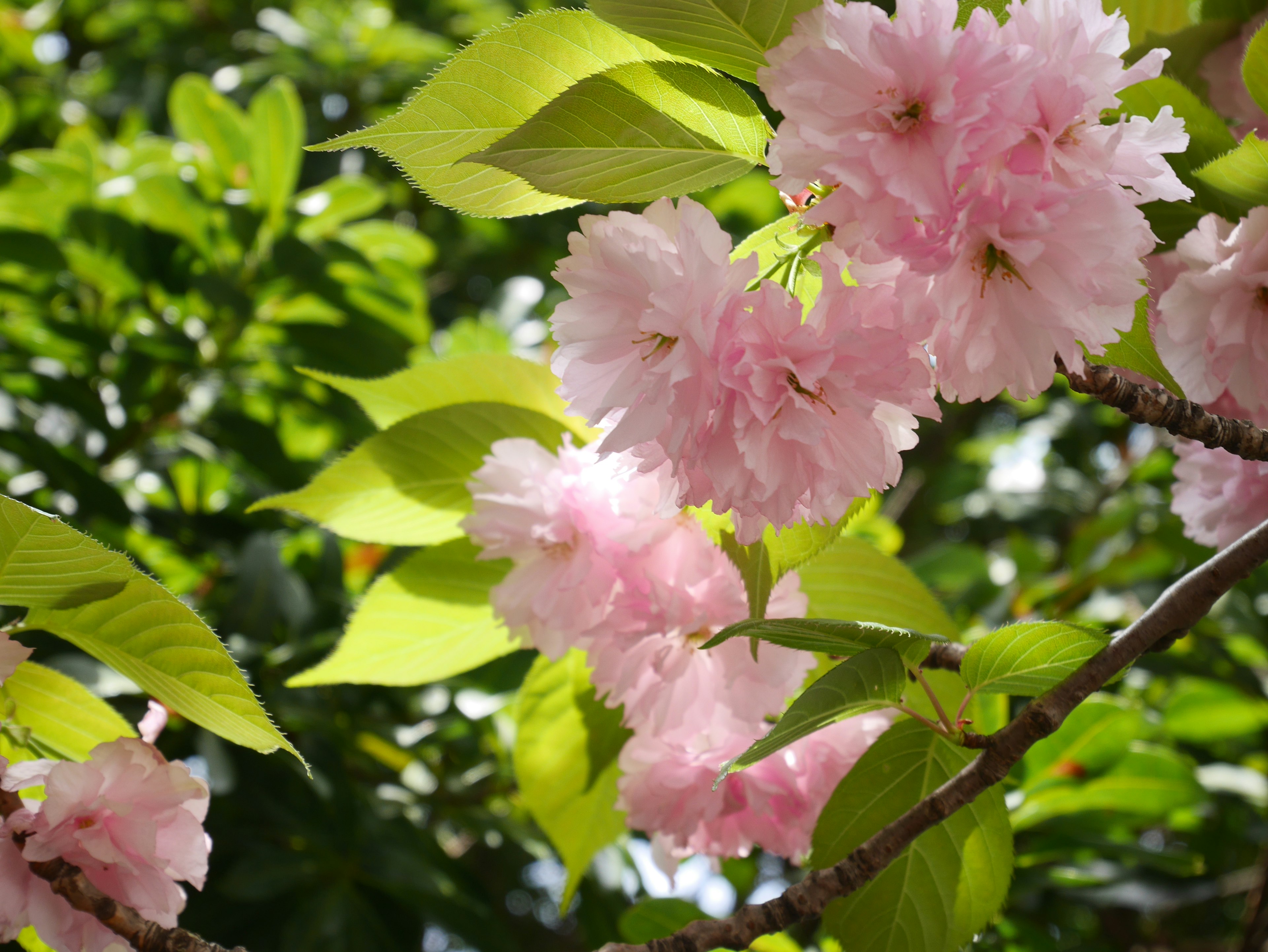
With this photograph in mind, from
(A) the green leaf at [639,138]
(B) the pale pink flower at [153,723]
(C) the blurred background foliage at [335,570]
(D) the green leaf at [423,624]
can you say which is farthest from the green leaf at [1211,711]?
(B) the pale pink flower at [153,723]

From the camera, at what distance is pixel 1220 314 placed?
59 centimetres

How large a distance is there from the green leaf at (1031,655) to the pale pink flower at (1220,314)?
19cm

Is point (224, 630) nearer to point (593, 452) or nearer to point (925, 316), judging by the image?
point (593, 452)

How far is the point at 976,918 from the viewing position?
0.62 metres

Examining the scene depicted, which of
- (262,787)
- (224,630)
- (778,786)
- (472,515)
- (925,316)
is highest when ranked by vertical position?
(925,316)

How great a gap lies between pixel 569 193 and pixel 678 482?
0.17 metres

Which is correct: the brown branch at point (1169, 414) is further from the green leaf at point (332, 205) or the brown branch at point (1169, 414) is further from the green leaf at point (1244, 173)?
the green leaf at point (332, 205)

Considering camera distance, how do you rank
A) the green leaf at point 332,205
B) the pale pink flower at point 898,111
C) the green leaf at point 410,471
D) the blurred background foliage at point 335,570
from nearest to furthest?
1. the pale pink flower at point 898,111
2. the green leaf at point 410,471
3. the blurred background foliage at point 335,570
4. the green leaf at point 332,205

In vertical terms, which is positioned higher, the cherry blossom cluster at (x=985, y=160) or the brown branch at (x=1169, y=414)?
the cherry blossom cluster at (x=985, y=160)

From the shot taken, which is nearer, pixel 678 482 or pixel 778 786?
pixel 678 482

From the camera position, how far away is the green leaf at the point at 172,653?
1.76 feet

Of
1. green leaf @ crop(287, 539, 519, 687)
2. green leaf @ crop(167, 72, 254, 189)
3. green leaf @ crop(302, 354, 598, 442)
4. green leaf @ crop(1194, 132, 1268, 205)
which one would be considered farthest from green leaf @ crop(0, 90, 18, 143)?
green leaf @ crop(1194, 132, 1268, 205)

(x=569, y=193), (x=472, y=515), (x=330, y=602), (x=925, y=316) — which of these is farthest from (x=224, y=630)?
(x=925, y=316)

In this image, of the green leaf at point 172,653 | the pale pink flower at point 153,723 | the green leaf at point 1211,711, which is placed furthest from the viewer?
the green leaf at point 1211,711
